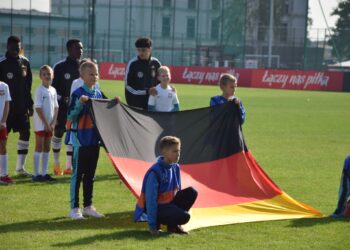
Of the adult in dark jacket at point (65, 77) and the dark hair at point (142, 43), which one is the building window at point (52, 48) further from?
the dark hair at point (142, 43)

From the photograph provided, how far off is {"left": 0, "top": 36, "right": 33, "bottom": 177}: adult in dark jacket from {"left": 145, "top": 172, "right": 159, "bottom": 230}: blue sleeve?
4404mm

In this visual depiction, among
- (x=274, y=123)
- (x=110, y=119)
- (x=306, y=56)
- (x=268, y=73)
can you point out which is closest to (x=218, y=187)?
(x=110, y=119)

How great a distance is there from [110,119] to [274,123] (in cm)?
1467

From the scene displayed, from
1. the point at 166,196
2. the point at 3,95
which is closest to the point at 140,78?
the point at 3,95

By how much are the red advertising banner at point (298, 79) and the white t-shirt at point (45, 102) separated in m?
36.9

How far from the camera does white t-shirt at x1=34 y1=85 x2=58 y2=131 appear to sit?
11.7 meters

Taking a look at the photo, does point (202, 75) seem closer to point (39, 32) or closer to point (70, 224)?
point (39, 32)

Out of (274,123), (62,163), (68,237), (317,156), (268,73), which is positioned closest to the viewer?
(68,237)

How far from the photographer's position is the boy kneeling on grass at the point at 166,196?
809 cm

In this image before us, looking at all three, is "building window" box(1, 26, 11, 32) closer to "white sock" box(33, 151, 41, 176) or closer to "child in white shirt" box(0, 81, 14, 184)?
"white sock" box(33, 151, 41, 176)

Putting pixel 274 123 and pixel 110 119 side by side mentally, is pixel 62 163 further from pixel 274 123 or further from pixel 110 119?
pixel 274 123

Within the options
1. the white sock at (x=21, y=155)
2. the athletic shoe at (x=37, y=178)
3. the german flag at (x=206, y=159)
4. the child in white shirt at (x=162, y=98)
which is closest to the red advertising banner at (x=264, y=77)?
the child in white shirt at (x=162, y=98)

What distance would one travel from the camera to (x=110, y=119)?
926cm

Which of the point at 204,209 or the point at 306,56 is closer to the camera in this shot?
the point at 204,209
